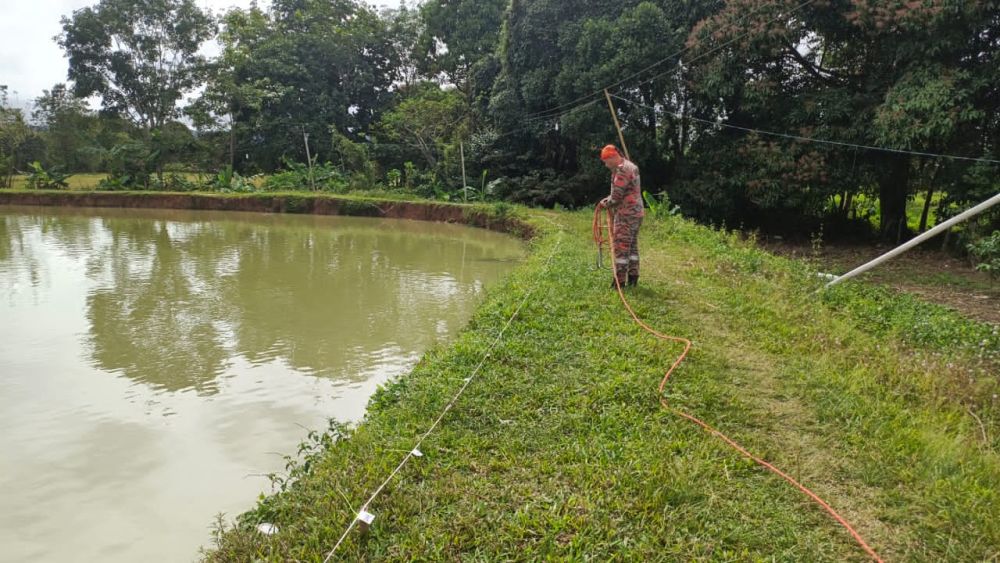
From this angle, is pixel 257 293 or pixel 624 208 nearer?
pixel 624 208

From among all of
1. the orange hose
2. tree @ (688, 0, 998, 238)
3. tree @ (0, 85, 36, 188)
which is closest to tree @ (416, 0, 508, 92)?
tree @ (688, 0, 998, 238)

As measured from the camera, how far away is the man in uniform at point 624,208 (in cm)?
576

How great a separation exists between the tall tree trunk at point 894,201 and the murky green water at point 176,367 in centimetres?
801

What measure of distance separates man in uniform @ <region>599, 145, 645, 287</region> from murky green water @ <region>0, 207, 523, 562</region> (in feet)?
6.17

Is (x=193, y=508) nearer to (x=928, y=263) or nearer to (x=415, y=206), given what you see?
(x=928, y=263)

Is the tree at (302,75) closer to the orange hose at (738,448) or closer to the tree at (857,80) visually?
the tree at (857,80)

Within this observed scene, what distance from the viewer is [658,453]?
9.46 ft

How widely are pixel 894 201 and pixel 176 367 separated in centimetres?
1378

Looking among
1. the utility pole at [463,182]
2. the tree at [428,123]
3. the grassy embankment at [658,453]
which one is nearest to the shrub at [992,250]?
the grassy embankment at [658,453]

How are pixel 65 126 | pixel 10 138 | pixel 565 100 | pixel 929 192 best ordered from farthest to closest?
1. pixel 65 126
2. pixel 10 138
3. pixel 565 100
4. pixel 929 192

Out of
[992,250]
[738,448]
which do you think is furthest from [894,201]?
[738,448]

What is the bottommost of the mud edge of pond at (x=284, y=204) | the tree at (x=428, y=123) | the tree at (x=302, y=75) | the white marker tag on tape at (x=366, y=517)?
the white marker tag on tape at (x=366, y=517)

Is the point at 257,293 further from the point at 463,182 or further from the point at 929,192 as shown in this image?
the point at 929,192

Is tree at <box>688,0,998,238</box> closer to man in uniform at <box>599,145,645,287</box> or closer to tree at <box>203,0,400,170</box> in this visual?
man in uniform at <box>599,145,645,287</box>
